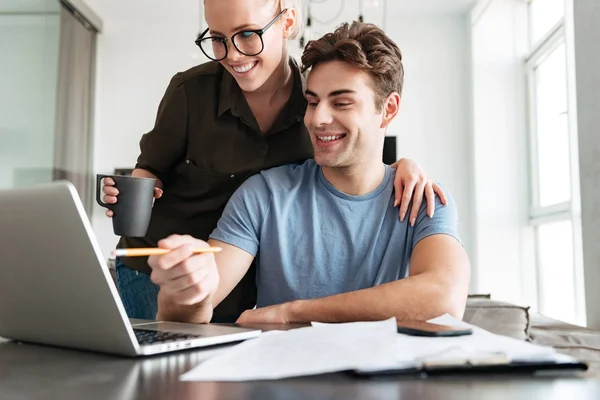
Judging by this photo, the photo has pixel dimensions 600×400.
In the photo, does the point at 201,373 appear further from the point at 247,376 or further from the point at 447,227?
the point at 447,227

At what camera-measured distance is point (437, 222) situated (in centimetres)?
141

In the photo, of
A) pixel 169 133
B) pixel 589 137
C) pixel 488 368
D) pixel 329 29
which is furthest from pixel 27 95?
pixel 488 368

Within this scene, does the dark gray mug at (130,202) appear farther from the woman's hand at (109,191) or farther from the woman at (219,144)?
the woman at (219,144)

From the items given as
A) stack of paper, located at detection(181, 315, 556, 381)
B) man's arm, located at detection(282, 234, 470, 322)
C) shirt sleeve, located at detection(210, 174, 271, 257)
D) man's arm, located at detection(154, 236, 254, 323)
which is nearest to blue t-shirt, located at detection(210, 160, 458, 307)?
shirt sleeve, located at detection(210, 174, 271, 257)

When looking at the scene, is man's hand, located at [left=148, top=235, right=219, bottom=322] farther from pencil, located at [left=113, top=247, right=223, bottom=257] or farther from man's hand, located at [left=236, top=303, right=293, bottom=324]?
man's hand, located at [left=236, top=303, right=293, bottom=324]

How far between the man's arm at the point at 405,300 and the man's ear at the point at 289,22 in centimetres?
65

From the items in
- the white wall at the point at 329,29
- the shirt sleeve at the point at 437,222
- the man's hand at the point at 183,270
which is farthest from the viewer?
the white wall at the point at 329,29

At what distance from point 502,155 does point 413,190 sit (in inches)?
141

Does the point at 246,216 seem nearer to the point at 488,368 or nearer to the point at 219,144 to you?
the point at 219,144

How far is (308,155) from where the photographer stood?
5.33ft

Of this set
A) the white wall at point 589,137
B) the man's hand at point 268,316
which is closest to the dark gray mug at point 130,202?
the man's hand at point 268,316

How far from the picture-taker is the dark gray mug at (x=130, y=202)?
1.00 m

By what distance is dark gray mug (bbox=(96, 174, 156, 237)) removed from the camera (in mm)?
997

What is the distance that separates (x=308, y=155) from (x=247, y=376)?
1.13 m
